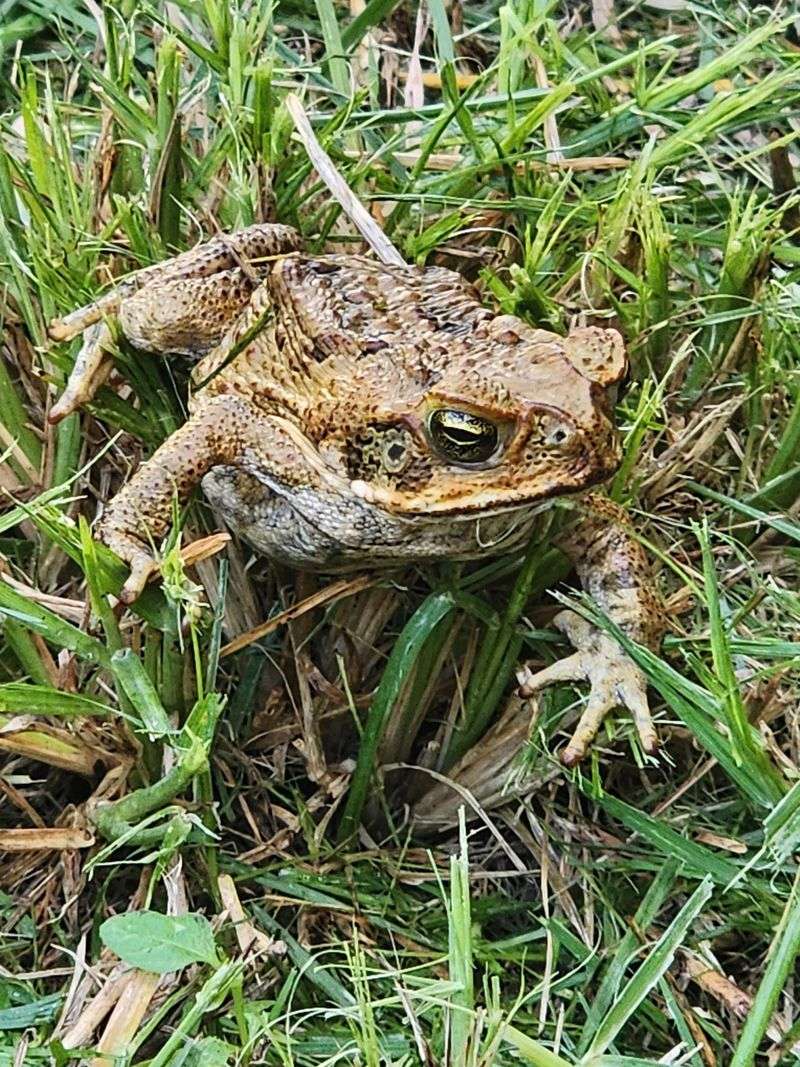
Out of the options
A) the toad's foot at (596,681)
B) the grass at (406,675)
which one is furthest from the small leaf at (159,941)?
the toad's foot at (596,681)

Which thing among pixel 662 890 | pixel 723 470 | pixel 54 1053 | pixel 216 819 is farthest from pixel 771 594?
pixel 54 1053

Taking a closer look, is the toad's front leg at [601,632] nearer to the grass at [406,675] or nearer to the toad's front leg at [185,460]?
the grass at [406,675]

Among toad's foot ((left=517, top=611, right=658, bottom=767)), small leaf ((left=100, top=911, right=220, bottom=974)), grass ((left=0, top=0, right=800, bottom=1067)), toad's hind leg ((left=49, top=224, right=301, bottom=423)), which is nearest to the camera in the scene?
small leaf ((left=100, top=911, right=220, bottom=974))

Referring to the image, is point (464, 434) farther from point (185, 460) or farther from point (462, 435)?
point (185, 460)

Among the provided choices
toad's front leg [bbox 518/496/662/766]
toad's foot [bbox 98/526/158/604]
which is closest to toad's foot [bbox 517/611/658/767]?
toad's front leg [bbox 518/496/662/766]

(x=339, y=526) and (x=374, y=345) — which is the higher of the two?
(x=374, y=345)

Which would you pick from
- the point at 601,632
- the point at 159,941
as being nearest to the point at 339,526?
the point at 601,632

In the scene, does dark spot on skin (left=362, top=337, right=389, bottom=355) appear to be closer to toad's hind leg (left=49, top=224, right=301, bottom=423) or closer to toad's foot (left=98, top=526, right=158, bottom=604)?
toad's hind leg (left=49, top=224, right=301, bottom=423)
